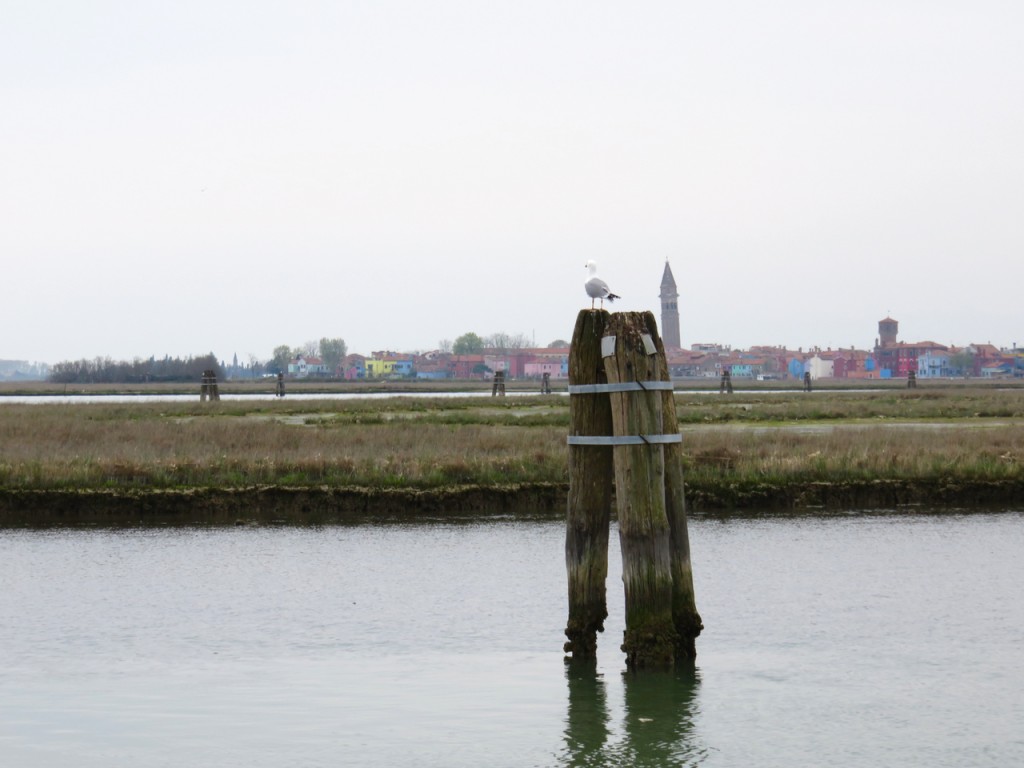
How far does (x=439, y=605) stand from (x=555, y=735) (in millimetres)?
4433

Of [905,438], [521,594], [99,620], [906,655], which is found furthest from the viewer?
[905,438]

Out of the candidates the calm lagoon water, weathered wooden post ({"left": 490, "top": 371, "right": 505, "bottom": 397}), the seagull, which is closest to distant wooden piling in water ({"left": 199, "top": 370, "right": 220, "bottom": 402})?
weathered wooden post ({"left": 490, "top": 371, "right": 505, "bottom": 397})

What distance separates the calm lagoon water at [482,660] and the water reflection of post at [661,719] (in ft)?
0.08

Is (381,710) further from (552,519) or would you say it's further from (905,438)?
(905,438)

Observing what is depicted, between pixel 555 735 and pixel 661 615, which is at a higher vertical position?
pixel 661 615

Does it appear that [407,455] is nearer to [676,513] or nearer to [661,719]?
[676,513]

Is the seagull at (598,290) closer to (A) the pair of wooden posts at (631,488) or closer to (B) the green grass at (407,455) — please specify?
(A) the pair of wooden posts at (631,488)

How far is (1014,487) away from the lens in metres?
22.4

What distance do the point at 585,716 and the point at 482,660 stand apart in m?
1.82

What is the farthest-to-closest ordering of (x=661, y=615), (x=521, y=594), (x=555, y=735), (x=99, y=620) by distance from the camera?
1. (x=521, y=594)
2. (x=99, y=620)
3. (x=661, y=615)
4. (x=555, y=735)

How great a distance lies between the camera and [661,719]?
989 centimetres

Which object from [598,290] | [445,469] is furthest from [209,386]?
[598,290]

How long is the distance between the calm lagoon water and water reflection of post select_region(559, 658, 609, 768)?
25 mm

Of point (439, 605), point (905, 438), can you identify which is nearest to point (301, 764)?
point (439, 605)
